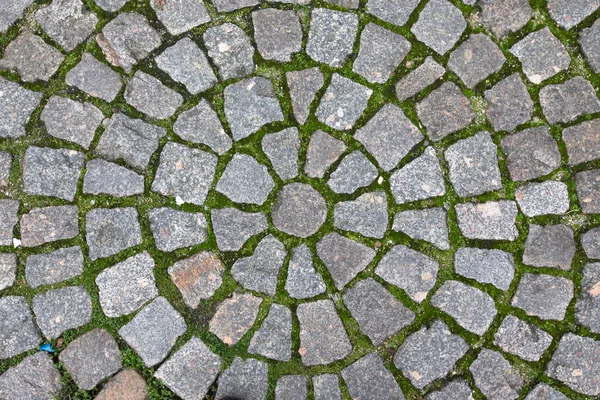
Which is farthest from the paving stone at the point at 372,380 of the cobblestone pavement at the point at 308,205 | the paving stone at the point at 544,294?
the paving stone at the point at 544,294

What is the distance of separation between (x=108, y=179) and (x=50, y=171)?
394 millimetres

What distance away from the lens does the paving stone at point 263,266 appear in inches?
135

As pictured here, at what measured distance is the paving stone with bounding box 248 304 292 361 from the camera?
344 centimetres

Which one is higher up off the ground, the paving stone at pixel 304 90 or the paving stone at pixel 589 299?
the paving stone at pixel 589 299

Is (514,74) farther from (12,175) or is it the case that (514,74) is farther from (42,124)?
(12,175)

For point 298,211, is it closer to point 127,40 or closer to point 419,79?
point 419,79

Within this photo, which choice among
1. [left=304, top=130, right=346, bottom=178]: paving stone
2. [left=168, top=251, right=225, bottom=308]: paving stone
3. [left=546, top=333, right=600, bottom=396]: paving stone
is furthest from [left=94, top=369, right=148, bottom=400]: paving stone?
[left=546, top=333, right=600, bottom=396]: paving stone

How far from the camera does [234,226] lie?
344 centimetres

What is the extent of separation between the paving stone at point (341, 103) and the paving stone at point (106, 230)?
1469mm

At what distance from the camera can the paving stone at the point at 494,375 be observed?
343cm

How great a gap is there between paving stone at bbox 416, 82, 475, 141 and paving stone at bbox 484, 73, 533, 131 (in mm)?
180

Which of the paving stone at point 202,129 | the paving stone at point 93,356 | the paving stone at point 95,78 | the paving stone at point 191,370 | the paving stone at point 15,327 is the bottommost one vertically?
the paving stone at point 15,327

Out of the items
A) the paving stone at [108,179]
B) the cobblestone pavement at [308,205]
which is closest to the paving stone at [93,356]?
the cobblestone pavement at [308,205]

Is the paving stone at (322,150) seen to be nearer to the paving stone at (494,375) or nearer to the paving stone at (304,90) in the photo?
the paving stone at (304,90)
